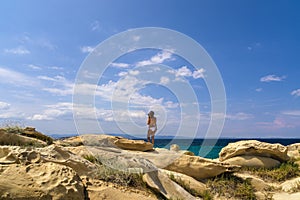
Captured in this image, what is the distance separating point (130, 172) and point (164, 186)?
962 millimetres

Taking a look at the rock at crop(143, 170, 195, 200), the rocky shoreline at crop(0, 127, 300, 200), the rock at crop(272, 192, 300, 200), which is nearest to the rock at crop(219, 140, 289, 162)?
the rocky shoreline at crop(0, 127, 300, 200)

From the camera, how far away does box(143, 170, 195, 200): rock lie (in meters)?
6.33

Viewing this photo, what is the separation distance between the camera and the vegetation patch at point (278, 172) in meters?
9.64

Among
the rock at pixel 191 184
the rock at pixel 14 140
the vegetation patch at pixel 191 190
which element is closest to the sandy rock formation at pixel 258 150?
the rock at pixel 191 184

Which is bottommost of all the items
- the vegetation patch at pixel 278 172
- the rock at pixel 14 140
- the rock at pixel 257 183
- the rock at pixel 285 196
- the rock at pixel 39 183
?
the rock at pixel 285 196

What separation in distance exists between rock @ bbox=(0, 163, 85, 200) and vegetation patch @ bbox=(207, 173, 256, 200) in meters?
4.99

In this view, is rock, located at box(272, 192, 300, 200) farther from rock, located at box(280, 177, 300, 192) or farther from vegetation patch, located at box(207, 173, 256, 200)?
vegetation patch, located at box(207, 173, 256, 200)

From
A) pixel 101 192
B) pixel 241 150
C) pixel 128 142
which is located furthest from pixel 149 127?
pixel 101 192

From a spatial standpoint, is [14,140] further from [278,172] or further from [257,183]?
[278,172]

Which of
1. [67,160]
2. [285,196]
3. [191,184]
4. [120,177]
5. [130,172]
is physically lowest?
[285,196]

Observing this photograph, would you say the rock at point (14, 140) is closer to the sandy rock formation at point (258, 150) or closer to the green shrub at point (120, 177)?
the green shrub at point (120, 177)

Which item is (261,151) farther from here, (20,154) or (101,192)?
(20,154)

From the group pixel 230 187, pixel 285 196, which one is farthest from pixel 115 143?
pixel 285 196

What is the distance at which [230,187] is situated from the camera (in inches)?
326
